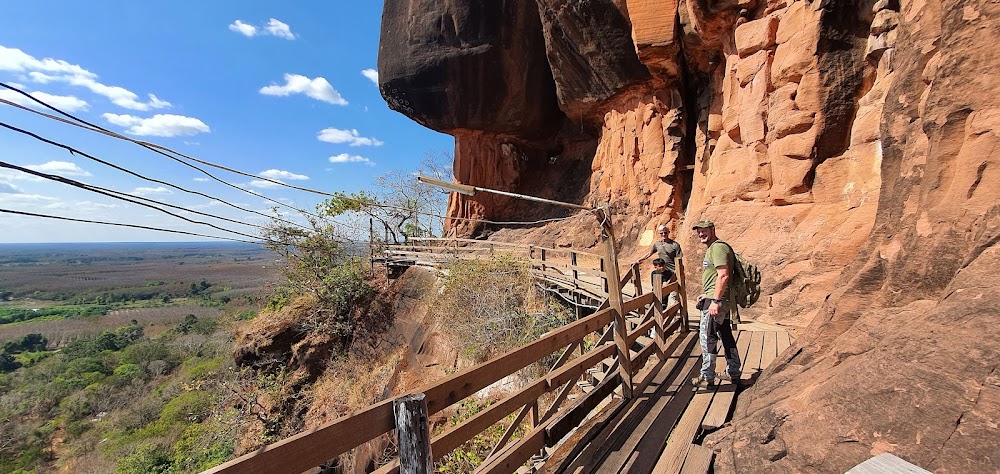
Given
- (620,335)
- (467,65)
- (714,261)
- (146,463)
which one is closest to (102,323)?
(146,463)

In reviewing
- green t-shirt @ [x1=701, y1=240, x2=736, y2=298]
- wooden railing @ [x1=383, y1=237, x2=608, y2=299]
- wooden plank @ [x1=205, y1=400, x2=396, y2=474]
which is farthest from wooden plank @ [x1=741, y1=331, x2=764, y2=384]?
wooden plank @ [x1=205, y1=400, x2=396, y2=474]

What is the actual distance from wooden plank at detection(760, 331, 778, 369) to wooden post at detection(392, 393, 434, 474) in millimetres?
3949

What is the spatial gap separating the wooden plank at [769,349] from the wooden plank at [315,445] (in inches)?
164

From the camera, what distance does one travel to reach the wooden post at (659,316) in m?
4.98

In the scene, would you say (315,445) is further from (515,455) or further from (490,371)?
(515,455)

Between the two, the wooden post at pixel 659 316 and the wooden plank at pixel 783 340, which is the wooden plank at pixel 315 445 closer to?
the wooden post at pixel 659 316

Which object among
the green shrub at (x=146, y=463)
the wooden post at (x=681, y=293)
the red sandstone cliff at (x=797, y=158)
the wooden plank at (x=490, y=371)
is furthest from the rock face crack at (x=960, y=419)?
the green shrub at (x=146, y=463)

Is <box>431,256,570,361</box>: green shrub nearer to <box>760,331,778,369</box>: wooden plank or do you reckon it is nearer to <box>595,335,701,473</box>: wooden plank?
<box>760,331,778,369</box>: wooden plank

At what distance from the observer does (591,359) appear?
12.0 ft

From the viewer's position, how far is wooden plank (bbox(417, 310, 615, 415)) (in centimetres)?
211

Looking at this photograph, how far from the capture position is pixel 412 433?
1.87 meters

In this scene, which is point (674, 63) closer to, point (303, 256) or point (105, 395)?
point (303, 256)

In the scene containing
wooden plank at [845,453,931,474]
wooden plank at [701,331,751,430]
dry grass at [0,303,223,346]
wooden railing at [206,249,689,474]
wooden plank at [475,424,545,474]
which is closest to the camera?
wooden plank at [845,453,931,474]

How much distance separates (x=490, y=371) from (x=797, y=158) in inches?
338
